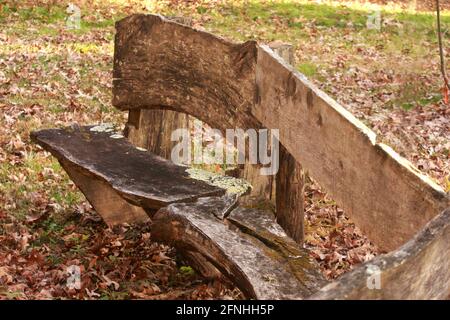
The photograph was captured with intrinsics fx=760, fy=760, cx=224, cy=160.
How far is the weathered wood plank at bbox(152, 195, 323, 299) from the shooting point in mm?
3355

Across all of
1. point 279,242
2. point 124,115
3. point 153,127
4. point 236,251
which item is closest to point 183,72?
point 153,127

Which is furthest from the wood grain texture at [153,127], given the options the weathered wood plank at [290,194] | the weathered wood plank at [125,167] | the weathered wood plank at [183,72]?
the weathered wood plank at [290,194]

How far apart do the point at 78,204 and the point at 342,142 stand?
336 centimetres

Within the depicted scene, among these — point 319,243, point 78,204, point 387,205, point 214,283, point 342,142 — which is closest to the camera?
point 387,205

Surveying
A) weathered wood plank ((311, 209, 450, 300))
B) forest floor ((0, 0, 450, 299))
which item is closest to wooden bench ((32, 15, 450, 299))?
weathered wood plank ((311, 209, 450, 300))

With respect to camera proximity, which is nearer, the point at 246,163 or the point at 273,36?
the point at 246,163

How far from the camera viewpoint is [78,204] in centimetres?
622

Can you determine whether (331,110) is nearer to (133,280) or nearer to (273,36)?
(133,280)

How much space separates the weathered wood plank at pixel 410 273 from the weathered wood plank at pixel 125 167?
6.87 ft

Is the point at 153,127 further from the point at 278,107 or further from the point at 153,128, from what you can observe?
the point at 278,107

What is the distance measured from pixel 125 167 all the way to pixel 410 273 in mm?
2987

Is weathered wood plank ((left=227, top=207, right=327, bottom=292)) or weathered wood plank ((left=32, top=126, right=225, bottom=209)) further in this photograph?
weathered wood plank ((left=32, top=126, right=225, bottom=209))

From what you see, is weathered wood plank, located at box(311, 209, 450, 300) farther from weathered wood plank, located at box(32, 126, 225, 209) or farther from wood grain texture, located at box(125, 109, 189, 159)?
wood grain texture, located at box(125, 109, 189, 159)
